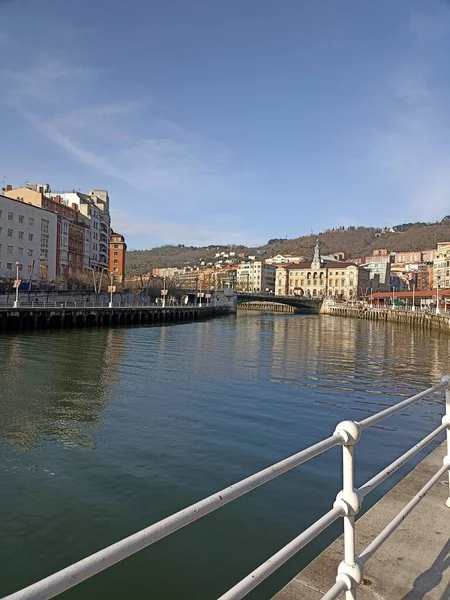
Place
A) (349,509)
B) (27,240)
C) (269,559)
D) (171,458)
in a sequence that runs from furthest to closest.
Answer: (27,240), (171,458), (349,509), (269,559)

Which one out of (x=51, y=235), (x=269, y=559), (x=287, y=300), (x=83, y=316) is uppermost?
(x=51, y=235)

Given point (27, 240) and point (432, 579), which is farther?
point (27, 240)

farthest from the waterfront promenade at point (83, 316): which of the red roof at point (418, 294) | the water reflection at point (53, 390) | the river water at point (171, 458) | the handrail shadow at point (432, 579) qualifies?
the red roof at point (418, 294)

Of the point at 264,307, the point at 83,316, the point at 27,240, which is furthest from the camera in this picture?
the point at 264,307

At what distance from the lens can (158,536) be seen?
1956 mm

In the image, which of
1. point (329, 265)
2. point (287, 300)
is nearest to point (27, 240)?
point (287, 300)

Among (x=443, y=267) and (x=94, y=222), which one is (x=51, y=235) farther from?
(x=443, y=267)

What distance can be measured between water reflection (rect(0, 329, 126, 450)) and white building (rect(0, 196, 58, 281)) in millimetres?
44339

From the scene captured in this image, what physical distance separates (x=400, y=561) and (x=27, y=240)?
7970cm

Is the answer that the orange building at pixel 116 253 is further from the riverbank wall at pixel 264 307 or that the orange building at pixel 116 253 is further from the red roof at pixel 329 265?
the red roof at pixel 329 265

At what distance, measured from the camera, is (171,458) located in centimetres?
1022

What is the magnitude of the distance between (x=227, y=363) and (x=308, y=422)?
511 inches

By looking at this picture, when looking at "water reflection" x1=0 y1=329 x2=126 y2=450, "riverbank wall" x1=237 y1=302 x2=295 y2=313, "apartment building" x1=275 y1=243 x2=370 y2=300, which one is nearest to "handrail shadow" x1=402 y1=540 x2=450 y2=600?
"water reflection" x1=0 y1=329 x2=126 y2=450

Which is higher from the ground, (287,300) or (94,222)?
(94,222)
